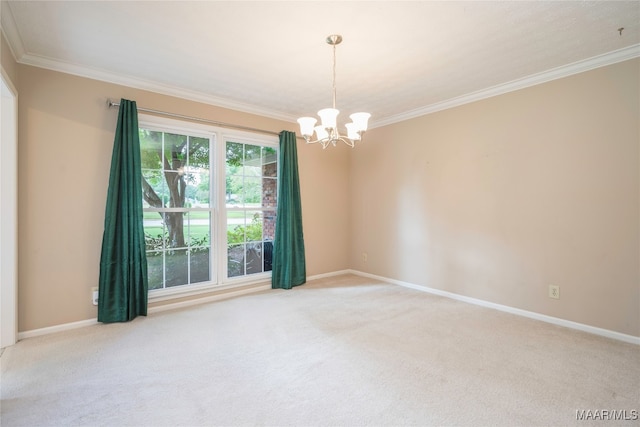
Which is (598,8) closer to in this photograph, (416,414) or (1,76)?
(416,414)

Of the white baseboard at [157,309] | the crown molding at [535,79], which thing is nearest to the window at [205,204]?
the white baseboard at [157,309]

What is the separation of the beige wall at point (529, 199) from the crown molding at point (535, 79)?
6cm

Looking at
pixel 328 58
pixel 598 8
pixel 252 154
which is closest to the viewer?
pixel 598 8

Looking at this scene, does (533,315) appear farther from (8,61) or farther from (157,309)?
(8,61)

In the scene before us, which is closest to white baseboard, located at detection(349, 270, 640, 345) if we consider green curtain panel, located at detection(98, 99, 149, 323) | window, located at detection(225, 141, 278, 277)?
window, located at detection(225, 141, 278, 277)

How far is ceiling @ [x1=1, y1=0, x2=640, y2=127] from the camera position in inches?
82.3

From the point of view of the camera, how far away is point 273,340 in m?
2.71

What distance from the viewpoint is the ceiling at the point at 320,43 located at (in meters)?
2.09

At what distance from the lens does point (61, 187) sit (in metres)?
2.88

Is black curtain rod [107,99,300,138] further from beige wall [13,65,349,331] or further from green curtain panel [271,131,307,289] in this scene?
green curtain panel [271,131,307,289]

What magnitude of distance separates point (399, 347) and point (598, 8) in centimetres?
284

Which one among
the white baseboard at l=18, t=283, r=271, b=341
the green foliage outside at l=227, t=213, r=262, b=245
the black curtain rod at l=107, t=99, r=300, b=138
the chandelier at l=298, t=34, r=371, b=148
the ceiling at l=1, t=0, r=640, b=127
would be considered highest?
the ceiling at l=1, t=0, r=640, b=127

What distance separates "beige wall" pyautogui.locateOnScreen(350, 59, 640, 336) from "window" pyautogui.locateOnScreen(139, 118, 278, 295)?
1.86m

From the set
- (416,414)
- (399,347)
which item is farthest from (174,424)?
(399,347)
